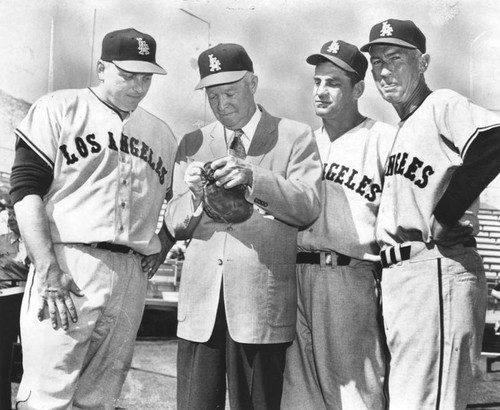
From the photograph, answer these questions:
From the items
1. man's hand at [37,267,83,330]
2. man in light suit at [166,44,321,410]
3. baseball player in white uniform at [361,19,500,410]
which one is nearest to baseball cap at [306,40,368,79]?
baseball player in white uniform at [361,19,500,410]

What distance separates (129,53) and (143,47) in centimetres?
7

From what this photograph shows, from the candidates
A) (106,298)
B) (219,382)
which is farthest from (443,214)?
(106,298)

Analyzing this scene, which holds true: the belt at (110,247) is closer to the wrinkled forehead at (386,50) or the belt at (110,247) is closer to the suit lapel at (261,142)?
A: the suit lapel at (261,142)

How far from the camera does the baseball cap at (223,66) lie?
271 centimetres

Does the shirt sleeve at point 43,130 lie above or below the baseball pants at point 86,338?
above

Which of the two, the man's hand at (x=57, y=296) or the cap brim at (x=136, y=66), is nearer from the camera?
the man's hand at (x=57, y=296)

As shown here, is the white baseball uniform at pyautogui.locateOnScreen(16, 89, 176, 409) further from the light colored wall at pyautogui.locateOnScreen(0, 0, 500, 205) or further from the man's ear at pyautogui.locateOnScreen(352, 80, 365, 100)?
the man's ear at pyautogui.locateOnScreen(352, 80, 365, 100)

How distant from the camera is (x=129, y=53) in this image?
9.09ft

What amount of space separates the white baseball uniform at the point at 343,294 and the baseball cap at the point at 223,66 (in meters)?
0.72

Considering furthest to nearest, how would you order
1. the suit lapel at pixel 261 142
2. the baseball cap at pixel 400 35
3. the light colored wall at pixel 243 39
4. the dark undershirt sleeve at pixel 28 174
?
the light colored wall at pixel 243 39, the baseball cap at pixel 400 35, the suit lapel at pixel 261 142, the dark undershirt sleeve at pixel 28 174

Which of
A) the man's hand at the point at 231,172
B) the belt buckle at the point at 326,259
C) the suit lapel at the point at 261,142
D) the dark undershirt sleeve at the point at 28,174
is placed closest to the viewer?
the man's hand at the point at 231,172

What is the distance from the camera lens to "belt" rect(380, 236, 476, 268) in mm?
2617

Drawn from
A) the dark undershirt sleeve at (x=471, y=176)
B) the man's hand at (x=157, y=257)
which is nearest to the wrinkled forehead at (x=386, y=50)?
the dark undershirt sleeve at (x=471, y=176)

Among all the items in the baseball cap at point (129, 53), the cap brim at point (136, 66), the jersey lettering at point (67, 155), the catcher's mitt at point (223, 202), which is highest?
the baseball cap at point (129, 53)
